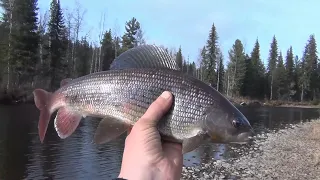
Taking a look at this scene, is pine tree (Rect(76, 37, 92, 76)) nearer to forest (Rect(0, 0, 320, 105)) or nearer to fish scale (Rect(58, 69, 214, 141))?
forest (Rect(0, 0, 320, 105))

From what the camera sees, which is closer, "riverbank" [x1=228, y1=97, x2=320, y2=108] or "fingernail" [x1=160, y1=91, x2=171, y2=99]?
"fingernail" [x1=160, y1=91, x2=171, y2=99]

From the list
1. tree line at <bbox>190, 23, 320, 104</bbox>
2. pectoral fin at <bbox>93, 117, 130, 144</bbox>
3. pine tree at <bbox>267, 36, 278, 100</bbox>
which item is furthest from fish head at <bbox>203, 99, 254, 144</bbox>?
pine tree at <bbox>267, 36, 278, 100</bbox>

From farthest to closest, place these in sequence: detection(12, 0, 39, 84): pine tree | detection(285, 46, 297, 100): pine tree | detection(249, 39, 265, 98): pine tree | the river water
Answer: detection(285, 46, 297, 100): pine tree < detection(249, 39, 265, 98): pine tree < detection(12, 0, 39, 84): pine tree < the river water

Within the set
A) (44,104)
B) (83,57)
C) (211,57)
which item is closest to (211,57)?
(211,57)

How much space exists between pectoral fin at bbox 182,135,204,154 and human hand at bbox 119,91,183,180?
219 millimetres

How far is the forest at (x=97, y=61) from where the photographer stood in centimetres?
4916

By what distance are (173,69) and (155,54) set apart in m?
0.24

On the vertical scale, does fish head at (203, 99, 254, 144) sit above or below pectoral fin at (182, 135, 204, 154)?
above

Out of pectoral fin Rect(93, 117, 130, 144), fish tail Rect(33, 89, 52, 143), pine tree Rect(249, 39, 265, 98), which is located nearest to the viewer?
pectoral fin Rect(93, 117, 130, 144)

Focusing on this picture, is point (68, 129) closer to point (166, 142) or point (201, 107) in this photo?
point (166, 142)

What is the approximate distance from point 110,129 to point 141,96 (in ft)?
1.49

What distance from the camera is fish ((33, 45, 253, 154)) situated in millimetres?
3111

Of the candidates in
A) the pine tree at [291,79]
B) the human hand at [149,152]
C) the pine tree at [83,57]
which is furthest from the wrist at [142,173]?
the pine tree at [291,79]

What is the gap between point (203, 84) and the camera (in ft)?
10.6
